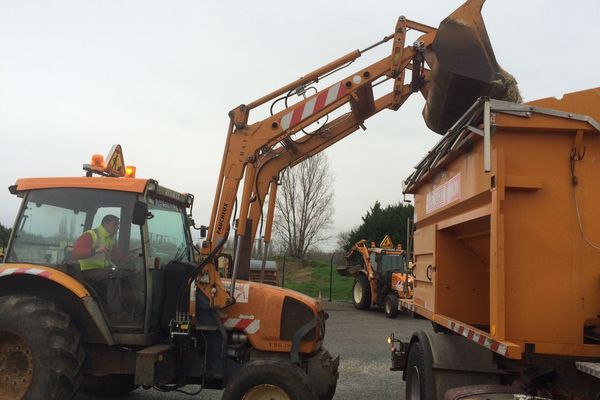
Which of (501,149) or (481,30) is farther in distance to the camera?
(481,30)

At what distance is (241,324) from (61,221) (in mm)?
2020

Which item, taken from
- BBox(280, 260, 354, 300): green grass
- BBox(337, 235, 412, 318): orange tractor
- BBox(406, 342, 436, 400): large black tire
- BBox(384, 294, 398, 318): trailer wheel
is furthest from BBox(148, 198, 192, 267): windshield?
BBox(280, 260, 354, 300): green grass

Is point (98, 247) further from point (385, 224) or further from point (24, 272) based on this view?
point (385, 224)

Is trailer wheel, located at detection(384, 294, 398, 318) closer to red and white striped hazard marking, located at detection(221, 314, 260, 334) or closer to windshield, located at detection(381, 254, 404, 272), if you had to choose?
windshield, located at detection(381, 254, 404, 272)

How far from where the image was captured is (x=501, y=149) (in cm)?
344

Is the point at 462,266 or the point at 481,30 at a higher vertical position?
the point at 481,30

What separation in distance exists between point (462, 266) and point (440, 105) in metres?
1.55

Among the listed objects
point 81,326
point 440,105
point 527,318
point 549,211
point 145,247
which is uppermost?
point 440,105

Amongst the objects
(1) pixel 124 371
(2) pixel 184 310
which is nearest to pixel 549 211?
(2) pixel 184 310

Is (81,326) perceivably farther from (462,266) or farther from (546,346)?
→ (546,346)

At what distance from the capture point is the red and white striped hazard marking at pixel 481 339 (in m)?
3.26

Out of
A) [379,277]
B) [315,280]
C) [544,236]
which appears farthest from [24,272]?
[315,280]

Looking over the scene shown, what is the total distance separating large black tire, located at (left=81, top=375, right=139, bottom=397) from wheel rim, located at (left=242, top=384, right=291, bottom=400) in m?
2.01

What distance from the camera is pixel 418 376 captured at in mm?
4867
